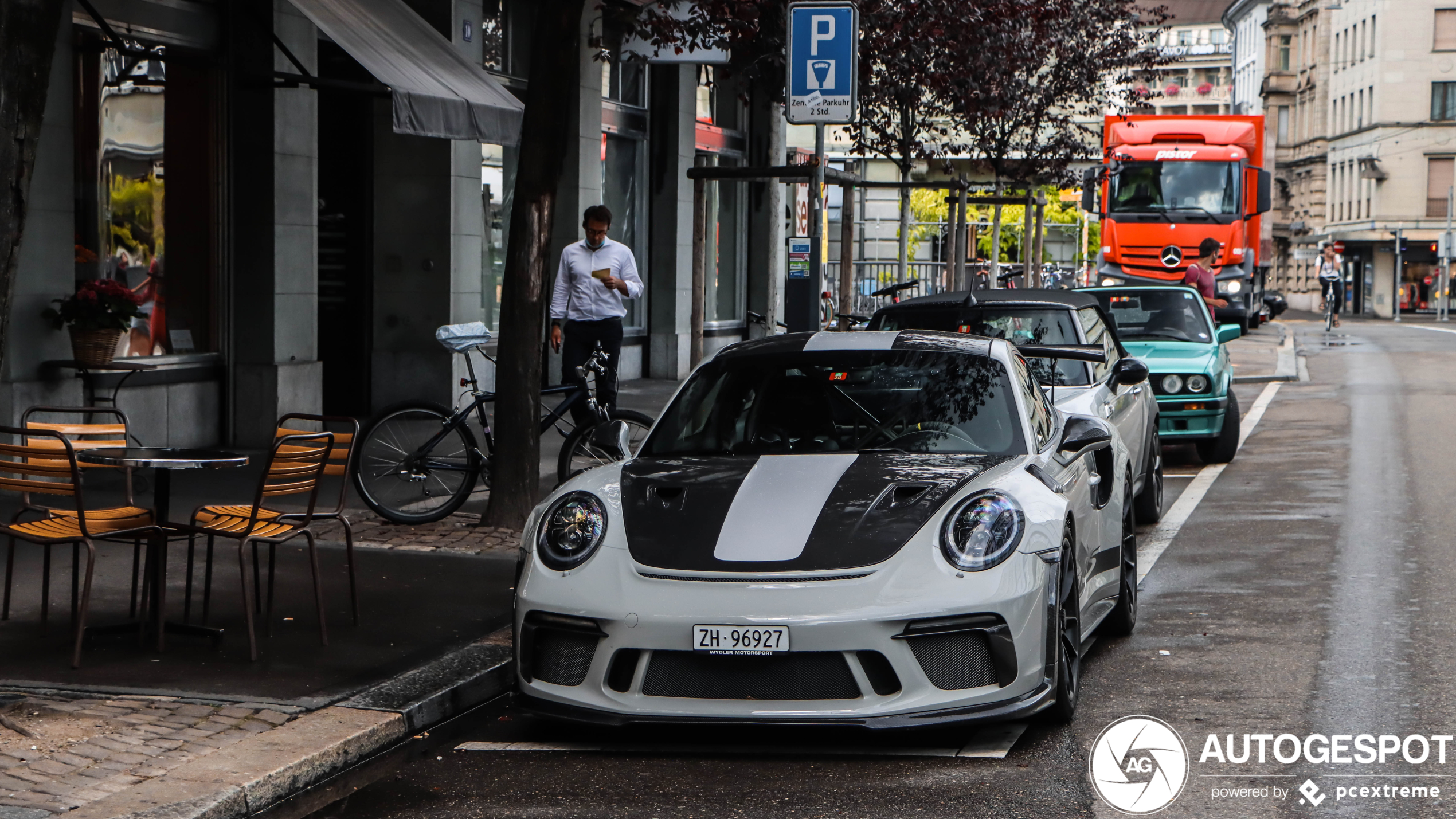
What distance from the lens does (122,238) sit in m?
11.9

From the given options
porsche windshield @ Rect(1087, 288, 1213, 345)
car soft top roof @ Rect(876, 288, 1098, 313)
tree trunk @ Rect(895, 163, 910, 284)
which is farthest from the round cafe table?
tree trunk @ Rect(895, 163, 910, 284)

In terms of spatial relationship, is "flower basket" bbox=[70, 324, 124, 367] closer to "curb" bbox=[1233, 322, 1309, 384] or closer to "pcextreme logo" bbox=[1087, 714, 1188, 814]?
"pcextreme logo" bbox=[1087, 714, 1188, 814]

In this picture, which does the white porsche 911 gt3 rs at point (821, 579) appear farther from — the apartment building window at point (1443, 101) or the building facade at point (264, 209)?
the apartment building window at point (1443, 101)

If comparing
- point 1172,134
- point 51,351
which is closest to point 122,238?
point 51,351

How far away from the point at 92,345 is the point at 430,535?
3.00 metres

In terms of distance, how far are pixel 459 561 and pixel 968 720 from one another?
411cm

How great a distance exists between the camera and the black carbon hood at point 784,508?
17.6 ft

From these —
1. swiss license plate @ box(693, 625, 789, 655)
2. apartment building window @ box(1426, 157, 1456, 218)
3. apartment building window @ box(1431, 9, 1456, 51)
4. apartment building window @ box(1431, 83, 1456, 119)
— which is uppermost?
apartment building window @ box(1431, 9, 1456, 51)

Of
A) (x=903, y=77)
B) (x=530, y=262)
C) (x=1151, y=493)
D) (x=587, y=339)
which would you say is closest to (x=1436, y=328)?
(x=903, y=77)

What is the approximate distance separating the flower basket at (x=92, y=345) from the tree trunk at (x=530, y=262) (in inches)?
118

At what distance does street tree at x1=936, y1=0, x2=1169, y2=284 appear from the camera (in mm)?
21375

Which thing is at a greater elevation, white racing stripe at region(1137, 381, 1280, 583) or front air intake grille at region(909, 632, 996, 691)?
front air intake grille at region(909, 632, 996, 691)

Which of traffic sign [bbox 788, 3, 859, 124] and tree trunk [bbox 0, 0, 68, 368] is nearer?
tree trunk [bbox 0, 0, 68, 368]

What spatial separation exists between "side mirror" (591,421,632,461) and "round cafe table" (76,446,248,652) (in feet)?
4.37
